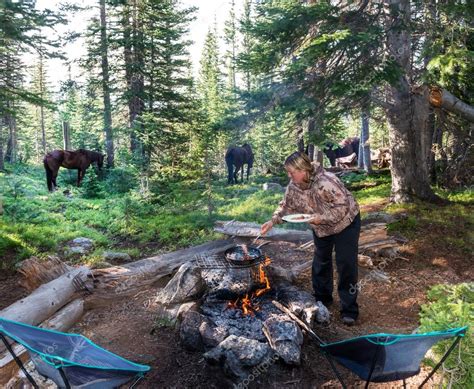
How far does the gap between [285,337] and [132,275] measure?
2891 millimetres

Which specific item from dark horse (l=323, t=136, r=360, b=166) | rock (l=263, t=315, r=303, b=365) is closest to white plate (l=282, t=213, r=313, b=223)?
rock (l=263, t=315, r=303, b=365)

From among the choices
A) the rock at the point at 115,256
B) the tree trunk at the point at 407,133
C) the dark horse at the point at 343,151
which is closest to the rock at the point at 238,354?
the rock at the point at 115,256

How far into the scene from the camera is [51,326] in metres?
4.55

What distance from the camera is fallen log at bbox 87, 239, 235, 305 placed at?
5.51 meters

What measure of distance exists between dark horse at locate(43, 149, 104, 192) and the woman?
1319 centimetres

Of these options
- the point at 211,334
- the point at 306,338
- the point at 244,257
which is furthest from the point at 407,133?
the point at 211,334

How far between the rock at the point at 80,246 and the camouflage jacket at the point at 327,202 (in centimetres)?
582

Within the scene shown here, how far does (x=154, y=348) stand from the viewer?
14.3 ft

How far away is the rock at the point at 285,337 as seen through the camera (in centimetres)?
383

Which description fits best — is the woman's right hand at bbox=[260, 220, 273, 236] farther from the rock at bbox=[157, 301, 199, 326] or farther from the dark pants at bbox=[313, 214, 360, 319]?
the rock at bbox=[157, 301, 199, 326]

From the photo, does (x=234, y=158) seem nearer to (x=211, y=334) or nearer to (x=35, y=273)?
(x=35, y=273)

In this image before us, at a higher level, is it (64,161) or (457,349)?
(64,161)

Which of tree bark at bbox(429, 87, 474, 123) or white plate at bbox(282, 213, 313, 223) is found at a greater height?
tree bark at bbox(429, 87, 474, 123)

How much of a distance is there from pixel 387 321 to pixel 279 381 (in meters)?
2.11
